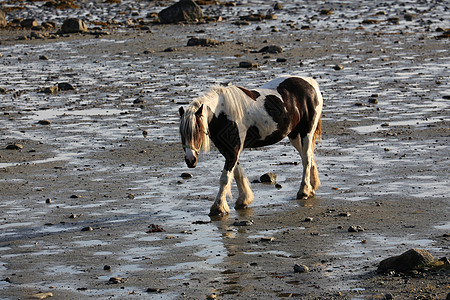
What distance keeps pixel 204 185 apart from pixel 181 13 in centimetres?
2827

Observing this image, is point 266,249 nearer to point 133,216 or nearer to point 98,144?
point 133,216

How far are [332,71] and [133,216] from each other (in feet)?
46.6

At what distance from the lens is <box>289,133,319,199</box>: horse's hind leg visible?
1223cm

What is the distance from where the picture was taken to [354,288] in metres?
8.00

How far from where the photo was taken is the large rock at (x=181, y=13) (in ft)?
132

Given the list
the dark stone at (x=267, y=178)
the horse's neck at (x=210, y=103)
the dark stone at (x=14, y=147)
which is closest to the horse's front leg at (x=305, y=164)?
the dark stone at (x=267, y=178)

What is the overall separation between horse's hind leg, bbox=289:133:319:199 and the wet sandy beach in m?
0.24

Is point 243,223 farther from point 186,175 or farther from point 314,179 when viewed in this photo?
point 186,175

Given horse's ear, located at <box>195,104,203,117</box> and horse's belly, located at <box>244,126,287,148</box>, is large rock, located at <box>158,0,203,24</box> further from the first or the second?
horse's ear, located at <box>195,104,203,117</box>

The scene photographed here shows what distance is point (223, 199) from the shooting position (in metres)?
11.5

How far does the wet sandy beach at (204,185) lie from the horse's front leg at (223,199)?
6.6 inches

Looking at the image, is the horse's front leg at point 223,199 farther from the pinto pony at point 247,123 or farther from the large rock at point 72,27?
the large rock at point 72,27

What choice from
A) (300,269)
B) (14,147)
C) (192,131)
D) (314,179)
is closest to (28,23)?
(14,147)

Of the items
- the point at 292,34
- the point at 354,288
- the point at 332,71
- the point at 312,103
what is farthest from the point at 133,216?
the point at 292,34
